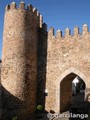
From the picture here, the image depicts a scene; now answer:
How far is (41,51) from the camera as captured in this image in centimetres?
1590

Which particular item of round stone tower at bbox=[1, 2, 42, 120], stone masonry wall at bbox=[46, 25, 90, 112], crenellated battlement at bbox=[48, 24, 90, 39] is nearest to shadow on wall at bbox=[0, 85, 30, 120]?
round stone tower at bbox=[1, 2, 42, 120]

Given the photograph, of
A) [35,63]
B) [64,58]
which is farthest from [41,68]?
[64,58]

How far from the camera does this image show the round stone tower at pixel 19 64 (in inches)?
559

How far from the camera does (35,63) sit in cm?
1564

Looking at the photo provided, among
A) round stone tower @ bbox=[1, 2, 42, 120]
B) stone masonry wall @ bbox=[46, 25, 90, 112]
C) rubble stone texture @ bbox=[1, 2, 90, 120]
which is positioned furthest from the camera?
stone masonry wall @ bbox=[46, 25, 90, 112]

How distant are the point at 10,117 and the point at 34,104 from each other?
79.9 inches

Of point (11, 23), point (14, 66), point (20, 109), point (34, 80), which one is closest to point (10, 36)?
point (11, 23)

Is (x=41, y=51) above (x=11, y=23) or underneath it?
underneath

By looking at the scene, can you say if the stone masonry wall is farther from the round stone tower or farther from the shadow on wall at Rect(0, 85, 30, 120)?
the shadow on wall at Rect(0, 85, 30, 120)

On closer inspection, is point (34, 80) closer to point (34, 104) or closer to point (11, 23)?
point (34, 104)

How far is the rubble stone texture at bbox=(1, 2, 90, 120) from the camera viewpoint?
14.3 m

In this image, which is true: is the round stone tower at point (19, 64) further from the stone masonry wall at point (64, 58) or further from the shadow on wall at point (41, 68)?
the stone masonry wall at point (64, 58)

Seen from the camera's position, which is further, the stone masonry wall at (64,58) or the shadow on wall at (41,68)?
the shadow on wall at (41,68)

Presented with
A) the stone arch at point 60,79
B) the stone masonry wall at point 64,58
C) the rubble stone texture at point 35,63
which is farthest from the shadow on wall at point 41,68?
the stone arch at point 60,79
